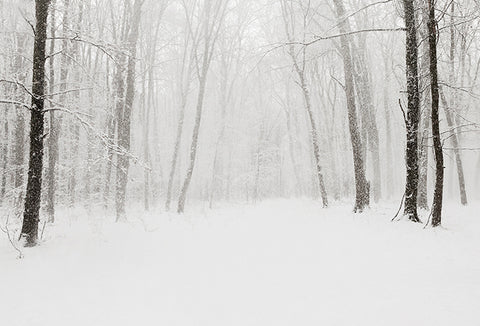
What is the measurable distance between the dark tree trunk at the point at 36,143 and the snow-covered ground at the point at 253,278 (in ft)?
1.67

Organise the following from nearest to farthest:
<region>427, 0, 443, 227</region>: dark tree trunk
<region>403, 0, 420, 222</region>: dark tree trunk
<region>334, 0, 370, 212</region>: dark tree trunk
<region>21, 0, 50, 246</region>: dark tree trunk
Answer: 1. <region>21, 0, 50, 246</region>: dark tree trunk
2. <region>427, 0, 443, 227</region>: dark tree trunk
3. <region>403, 0, 420, 222</region>: dark tree trunk
4. <region>334, 0, 370, 212</region>: dark tree trunk

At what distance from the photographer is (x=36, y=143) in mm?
7809

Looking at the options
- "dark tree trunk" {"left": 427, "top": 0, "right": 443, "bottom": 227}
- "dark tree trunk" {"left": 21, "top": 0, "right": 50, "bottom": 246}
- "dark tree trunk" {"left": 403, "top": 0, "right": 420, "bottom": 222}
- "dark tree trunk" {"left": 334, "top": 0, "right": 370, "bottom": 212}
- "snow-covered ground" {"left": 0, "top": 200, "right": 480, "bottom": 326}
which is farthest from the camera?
"dark tree trunk" {"left": 334, "top": 0, "right": 370, "bottom": 212}

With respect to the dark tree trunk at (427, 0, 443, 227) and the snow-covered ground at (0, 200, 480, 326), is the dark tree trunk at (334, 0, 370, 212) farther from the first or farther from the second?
the dark tree trunk at (427, 0, 443, 227)

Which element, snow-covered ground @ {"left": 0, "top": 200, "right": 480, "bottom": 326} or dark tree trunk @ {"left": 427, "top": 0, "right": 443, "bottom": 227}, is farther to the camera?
dark tree trunk @ {"left": 427, "top": 0, "right": 443, "bottom": 227}

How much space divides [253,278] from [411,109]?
6.62 m

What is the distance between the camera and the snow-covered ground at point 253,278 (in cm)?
407

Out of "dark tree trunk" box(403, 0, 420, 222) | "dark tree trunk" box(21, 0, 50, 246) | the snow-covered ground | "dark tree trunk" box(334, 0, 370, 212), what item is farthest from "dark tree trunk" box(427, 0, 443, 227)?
"dark tree trunk" box(21, 0, 50, 246)

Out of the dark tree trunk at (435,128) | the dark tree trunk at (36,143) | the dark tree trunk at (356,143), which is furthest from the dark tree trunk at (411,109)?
the dark tree trunk at (36,143)

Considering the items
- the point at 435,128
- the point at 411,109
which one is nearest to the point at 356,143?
the point at 411,109

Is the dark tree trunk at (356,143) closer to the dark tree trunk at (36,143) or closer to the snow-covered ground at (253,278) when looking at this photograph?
the snow-covered ground at (253,278)

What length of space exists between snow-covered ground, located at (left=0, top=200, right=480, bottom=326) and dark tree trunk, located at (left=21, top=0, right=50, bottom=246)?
509mm

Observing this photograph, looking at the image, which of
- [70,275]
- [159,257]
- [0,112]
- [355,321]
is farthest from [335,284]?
[0,112]

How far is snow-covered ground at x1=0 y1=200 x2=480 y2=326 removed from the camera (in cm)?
407
